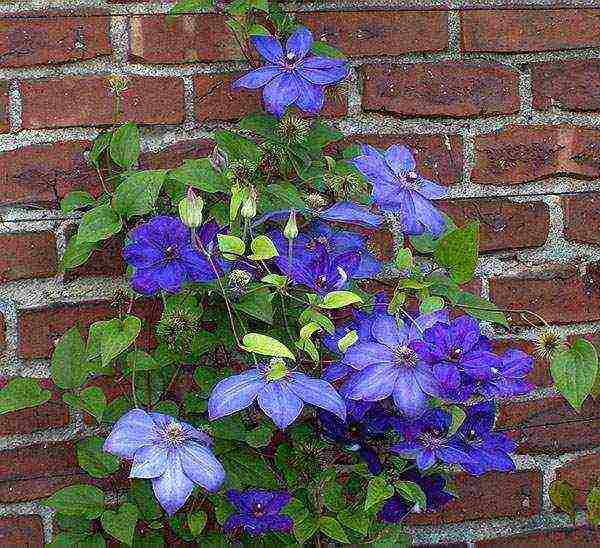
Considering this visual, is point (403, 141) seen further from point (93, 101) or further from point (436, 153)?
point (93, 101)

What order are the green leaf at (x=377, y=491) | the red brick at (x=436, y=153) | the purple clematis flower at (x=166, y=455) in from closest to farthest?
the purple clematis flower at (x=166, y=455) < the green leaf at (x=377, y=491) < the red brick at (x=436, y=153)

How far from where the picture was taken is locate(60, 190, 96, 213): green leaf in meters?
0.99

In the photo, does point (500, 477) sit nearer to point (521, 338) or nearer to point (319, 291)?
point (521, 338)

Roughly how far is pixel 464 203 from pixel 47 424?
578 mm

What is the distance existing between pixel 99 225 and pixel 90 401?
19 cm

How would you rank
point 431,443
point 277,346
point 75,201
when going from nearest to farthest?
1. point 277,346
2. point 431,443
3. point 75,201

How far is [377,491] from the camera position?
0.88 metres

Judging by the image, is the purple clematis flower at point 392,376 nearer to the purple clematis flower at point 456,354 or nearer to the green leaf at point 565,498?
the purple clematis flower at point 456,354

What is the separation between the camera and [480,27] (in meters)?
1.10

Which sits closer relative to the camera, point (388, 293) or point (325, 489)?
point (325, 489)

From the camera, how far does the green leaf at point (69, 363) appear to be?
3.17ft

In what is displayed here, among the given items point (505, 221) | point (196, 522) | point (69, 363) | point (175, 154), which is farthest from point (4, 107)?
point (505, 221)

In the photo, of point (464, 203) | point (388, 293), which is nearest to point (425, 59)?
point (464, 203)

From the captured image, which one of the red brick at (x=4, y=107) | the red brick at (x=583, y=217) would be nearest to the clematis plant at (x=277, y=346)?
the red brick at (x=4, y=107)
